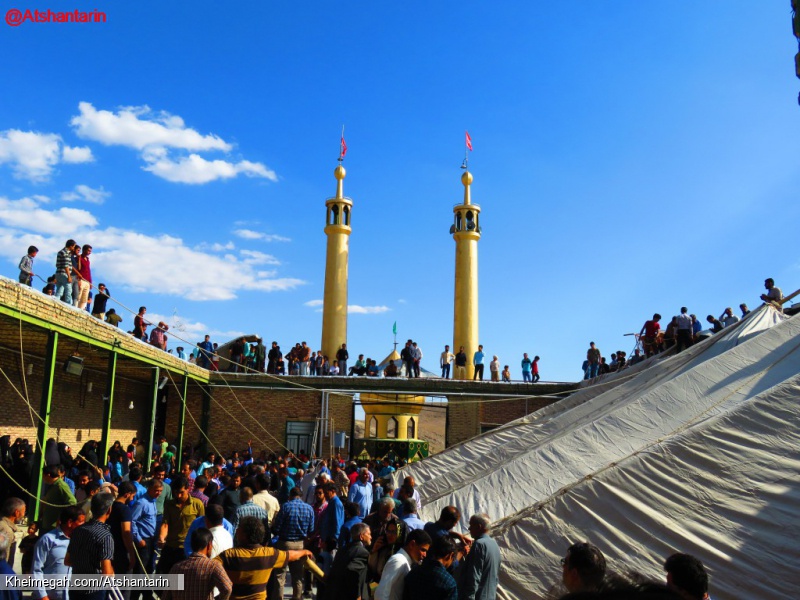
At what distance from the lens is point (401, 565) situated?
4773 mm

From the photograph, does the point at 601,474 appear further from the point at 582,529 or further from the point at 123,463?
the point at 123,463

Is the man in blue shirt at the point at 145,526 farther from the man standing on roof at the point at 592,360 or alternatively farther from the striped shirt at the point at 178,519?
the man standing on roof at the point at 592,360

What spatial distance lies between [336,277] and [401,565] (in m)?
24.8

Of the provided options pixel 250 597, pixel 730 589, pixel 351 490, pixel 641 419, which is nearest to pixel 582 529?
pixel 730 589

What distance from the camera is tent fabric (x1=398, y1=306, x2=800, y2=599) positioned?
19.4 feet

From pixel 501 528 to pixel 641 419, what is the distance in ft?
9.58

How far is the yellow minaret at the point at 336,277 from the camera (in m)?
28.7

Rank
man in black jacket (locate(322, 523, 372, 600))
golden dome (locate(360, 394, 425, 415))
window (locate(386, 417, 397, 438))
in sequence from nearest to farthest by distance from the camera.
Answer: man in black jacket (locate(322, 523, 372, 600)) → golden dome (locate(360, 394, 425, 415)) → window (locate(386, 417, 397, 438))

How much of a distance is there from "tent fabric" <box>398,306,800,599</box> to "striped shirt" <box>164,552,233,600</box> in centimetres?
297

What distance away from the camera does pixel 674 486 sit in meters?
6.60

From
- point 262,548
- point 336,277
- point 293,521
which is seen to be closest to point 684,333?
point 293,521

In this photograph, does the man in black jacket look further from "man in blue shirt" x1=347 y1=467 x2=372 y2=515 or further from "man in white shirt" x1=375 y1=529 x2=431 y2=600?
"man in blue shirt" x1=347 y1=467 x2=372 y2=515

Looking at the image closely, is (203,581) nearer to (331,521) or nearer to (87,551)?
(87,551)

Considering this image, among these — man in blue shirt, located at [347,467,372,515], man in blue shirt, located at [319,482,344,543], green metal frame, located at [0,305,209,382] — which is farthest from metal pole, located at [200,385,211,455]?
man in blue shirt, located at [319,482,344,543]
